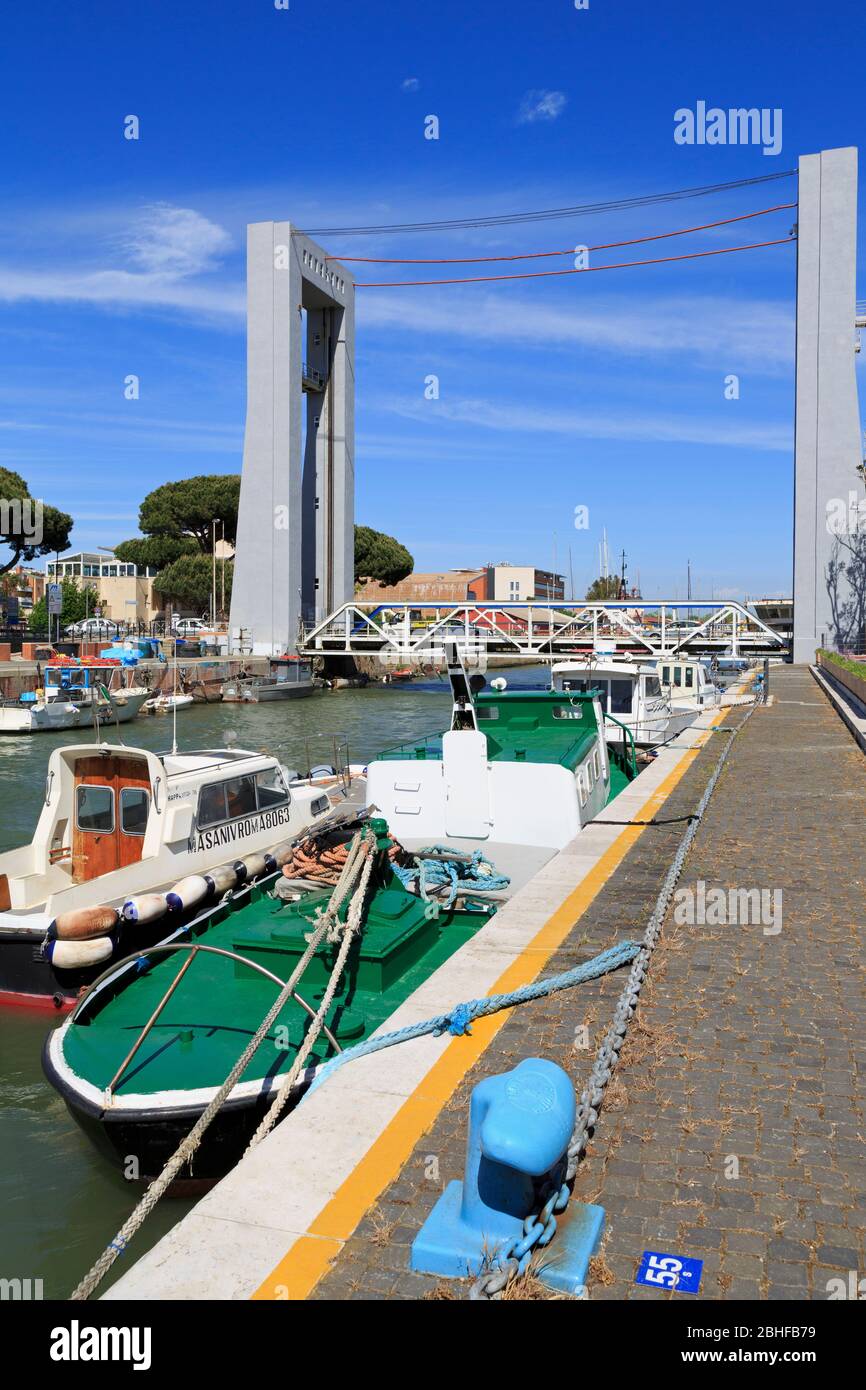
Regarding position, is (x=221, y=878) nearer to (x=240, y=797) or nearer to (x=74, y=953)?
(x=240, y=797)

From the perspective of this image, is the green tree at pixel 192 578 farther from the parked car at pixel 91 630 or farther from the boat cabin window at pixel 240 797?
the boat cabin window at pixel 240 797

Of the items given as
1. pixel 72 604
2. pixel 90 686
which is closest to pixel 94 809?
pixel 90 686

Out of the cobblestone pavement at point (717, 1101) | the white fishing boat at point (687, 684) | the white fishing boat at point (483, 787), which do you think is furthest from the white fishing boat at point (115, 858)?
the white fishing boat at point (687, 684)

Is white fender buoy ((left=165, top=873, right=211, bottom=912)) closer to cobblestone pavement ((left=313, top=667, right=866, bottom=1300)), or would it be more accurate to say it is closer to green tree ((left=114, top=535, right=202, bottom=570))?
cobblestone pavement ((left=313, top=667, right=866, bottom=1300))

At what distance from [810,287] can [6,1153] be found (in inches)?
2560

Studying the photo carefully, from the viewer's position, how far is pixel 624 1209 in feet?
13.2

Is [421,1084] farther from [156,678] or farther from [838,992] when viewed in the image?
[156,678]

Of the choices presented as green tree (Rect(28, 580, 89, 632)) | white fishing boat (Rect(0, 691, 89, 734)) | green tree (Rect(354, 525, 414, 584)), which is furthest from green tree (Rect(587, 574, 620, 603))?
white fishing boat (Rect(0, 691, 89, 734))

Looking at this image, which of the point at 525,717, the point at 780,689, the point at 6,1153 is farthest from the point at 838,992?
the point at 780,689

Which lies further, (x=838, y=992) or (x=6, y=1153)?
(x=6, y=1153)

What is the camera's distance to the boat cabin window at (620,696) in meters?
23.6

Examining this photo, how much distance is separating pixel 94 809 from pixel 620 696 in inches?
551

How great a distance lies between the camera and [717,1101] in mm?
4895
